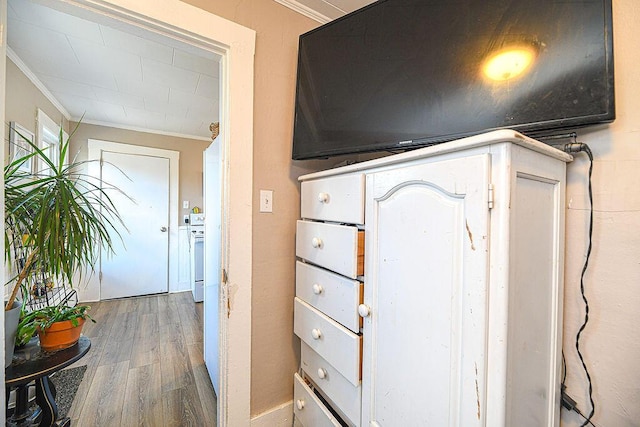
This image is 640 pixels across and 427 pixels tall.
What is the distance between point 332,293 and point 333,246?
19cm

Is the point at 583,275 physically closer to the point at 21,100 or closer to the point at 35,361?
the point at 35,361

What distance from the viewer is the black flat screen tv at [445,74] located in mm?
673

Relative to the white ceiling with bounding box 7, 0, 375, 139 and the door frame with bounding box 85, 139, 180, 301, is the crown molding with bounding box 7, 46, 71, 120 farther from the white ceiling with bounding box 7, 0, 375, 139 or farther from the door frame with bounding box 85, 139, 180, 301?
the door frame with bounding box 85, 139, 180, 301

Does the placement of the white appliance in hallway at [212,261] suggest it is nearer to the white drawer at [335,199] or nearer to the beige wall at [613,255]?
the white drawer at [335,199]

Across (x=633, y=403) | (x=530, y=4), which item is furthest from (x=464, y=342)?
(x=530, y=4)

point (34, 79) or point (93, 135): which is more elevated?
point (34, 79)

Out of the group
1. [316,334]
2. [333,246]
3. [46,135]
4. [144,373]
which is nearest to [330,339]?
[316,334]

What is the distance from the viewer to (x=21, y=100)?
2.02 meters

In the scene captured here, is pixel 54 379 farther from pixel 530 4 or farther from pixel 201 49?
pixel 530 4

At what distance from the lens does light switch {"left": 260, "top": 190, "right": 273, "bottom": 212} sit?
1326mm

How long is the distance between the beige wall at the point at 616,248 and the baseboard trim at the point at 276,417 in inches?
47.8

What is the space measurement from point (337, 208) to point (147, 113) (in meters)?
3.06

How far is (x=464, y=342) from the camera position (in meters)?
0.63

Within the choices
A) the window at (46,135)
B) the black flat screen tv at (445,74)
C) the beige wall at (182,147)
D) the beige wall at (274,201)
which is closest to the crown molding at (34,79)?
the window at (46,135)
